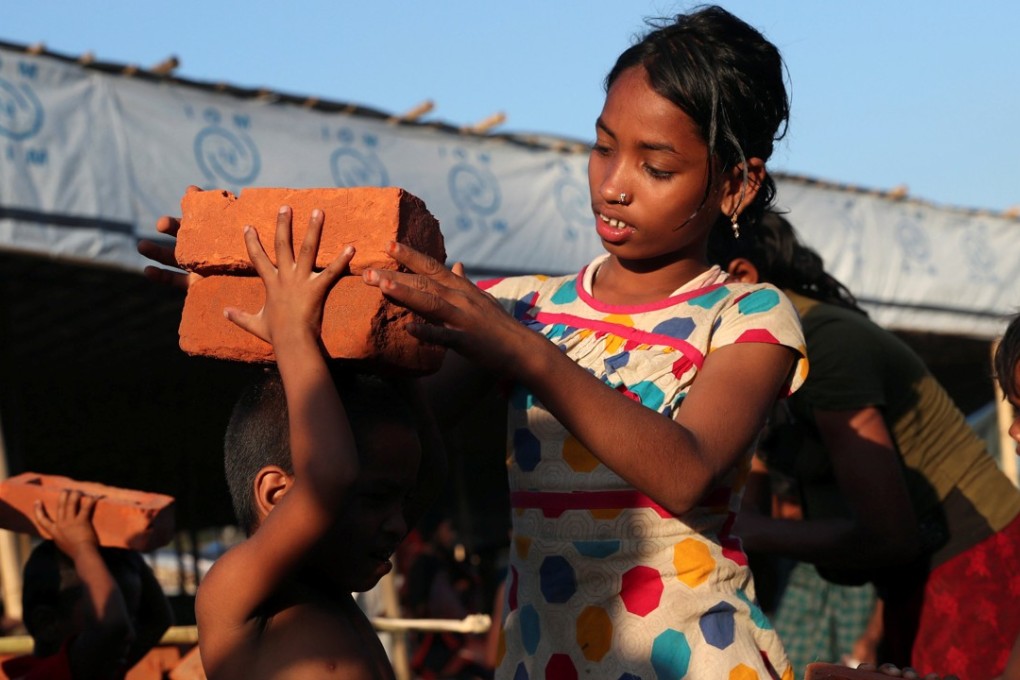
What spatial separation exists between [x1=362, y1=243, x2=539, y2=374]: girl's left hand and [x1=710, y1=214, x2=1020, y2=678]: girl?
150cm

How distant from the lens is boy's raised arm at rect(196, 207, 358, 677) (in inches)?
70.7

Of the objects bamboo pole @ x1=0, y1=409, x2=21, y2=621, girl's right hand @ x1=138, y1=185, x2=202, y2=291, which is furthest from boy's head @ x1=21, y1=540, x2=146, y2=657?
bamboo pole @ x1=0, y1=409, x2=21, y2=621

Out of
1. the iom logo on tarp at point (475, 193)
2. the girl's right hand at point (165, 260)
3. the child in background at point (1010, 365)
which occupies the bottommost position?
the iom logo on tarp at point (475, 193)

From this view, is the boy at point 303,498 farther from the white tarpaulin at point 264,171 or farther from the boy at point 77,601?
the white tarpaulin at point 264,171

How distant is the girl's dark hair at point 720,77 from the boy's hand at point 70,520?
1.84 m

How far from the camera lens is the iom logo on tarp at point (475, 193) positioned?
7.49 m

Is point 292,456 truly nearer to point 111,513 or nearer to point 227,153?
point 111,513

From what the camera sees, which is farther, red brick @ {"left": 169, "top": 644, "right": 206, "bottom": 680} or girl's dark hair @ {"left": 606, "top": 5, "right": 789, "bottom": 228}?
red brick @ {"left": 169, "top": 644, "right": 206, "bottom": 680}

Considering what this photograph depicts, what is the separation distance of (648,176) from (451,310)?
588 mm

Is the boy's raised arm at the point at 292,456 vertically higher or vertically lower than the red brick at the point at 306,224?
lower

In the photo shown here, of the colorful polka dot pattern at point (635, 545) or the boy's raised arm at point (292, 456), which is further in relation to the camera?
the colorful polka dot pattern at point (635, 545)

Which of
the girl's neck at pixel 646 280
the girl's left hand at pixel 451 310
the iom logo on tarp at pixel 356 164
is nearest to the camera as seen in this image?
the girl's left hand at pixel 451 310

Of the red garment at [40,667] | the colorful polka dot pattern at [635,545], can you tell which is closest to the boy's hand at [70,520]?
the red garment at [40,667]

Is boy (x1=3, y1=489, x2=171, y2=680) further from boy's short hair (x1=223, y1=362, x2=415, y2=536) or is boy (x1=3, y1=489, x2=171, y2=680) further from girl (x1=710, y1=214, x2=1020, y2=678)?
girl (x1=710, y1=214, x2=1020, y2=678)
